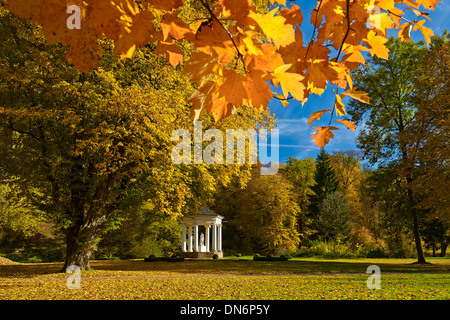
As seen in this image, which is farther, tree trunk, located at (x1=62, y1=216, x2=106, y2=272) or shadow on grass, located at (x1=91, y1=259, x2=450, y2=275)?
shadow on grass, located at (x1=91, y1=259, x2=450, y2=275)

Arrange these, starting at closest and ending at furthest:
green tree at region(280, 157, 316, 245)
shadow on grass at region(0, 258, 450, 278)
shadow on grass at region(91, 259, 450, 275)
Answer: shadow on grass at region(0, 258, 450, 278) < shadow on grass at region(91, 259, 450, 275) < green tree at region(280, 157, 316, 245)

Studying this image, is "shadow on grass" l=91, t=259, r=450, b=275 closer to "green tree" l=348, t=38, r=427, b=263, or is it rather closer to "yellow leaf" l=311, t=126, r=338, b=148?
"green tree" l=348, t=38, r=427, b=263

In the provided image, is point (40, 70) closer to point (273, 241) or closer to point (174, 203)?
point (174, 203)

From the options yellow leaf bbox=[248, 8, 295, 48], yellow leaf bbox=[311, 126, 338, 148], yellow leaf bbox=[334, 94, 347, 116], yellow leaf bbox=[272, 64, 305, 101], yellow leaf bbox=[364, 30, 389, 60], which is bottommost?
yellow leaf bbox=[311, 126, 338, 148]

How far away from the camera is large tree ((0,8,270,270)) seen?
11.0 metres

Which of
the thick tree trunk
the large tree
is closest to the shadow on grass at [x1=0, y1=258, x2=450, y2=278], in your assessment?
the thick tree trunk

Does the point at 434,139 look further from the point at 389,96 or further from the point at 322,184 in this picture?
the point at 322,184

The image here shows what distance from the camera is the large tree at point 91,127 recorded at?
36.2 ft

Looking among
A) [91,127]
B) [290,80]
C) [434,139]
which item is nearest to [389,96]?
[434,139]

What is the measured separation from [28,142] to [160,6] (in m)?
13.4

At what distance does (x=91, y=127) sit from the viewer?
12289 mm

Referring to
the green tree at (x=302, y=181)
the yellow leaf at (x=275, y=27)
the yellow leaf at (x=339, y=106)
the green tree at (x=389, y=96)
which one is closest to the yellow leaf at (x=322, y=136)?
the yellow leaf at (x=339, y=106)

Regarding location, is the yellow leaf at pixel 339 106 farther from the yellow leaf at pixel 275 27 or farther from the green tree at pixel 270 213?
the green tree at pixel 270 213

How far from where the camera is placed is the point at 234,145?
14227 millimetres
